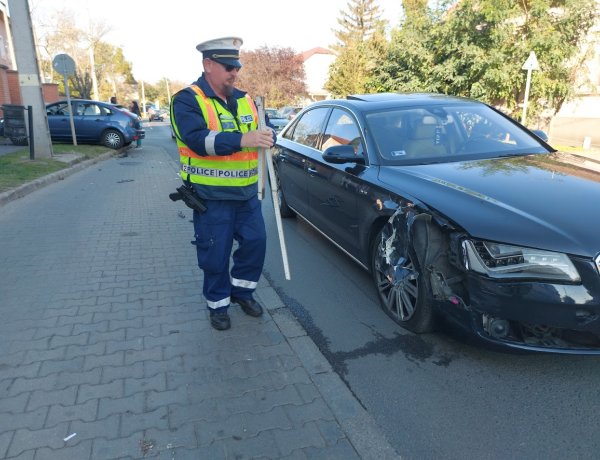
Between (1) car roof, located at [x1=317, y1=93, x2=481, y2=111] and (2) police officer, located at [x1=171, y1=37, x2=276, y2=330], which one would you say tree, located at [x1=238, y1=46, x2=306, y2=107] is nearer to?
(1) car roof, located at [x1=317, y1=93, x2=481, y2=111]

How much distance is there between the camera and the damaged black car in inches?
96.6

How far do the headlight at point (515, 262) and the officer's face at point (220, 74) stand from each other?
70.0 inches

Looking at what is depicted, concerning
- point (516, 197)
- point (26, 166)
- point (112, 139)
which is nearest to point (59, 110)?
point (112, 139)

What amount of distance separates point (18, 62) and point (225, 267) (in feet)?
34.9

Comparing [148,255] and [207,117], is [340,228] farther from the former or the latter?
[148,255]

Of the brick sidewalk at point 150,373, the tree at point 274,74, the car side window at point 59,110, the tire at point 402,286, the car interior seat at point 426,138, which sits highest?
the tree at point 274,74

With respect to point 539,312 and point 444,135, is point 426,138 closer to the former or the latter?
point 444,135

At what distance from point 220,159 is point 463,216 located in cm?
157

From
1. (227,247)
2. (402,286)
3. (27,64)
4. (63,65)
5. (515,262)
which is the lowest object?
(402,286)

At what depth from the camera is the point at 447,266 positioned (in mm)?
2762

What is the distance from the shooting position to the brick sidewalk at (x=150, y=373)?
226cm

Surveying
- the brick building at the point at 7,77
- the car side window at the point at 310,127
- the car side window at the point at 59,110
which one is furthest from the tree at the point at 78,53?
the car side window at the point at 310,127

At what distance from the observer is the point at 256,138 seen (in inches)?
115

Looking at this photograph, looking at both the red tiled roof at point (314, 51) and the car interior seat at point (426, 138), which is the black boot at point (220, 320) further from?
the red tiled roof at point (314, 51)
